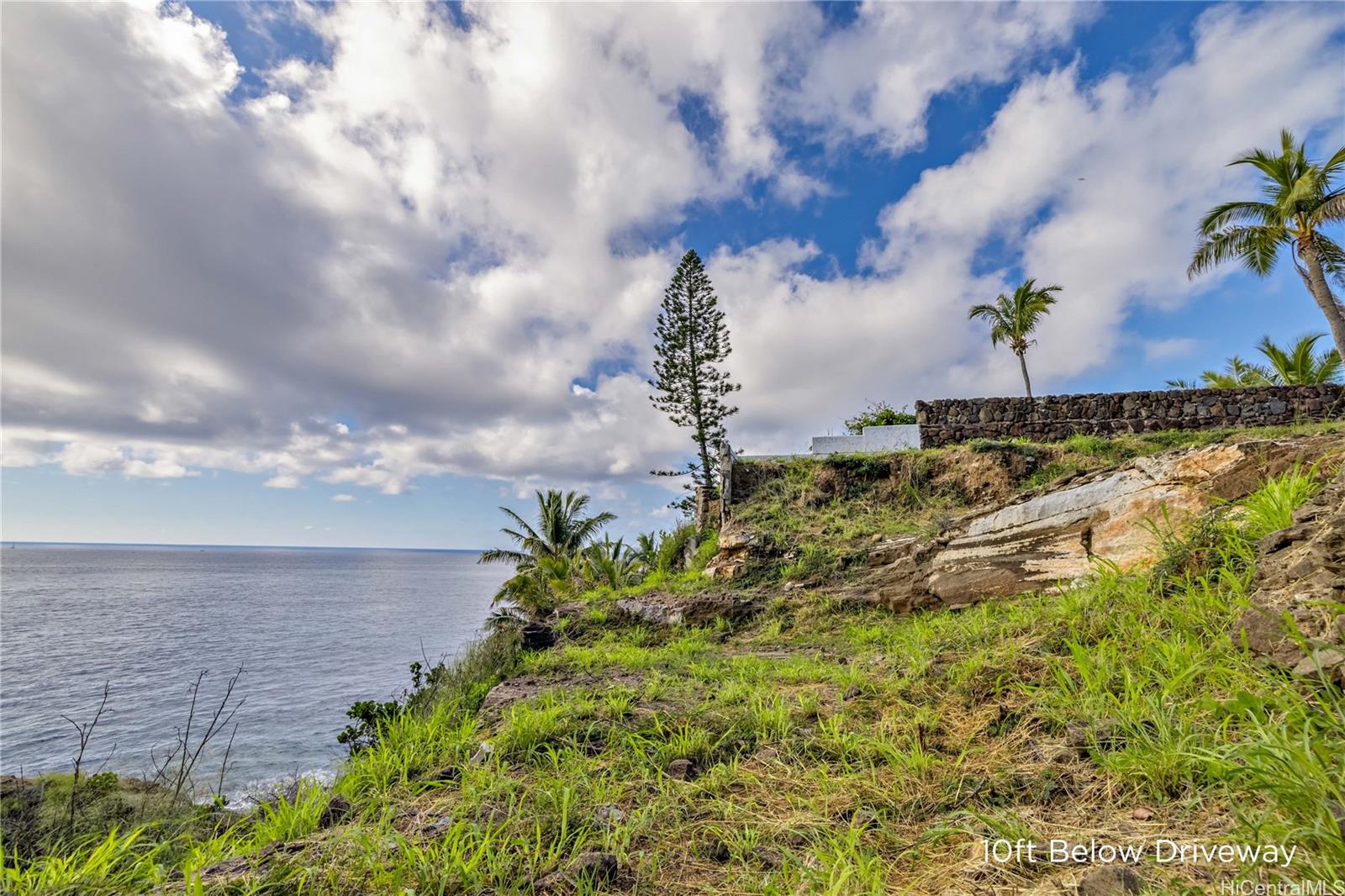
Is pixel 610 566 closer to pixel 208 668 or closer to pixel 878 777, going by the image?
pixel 878 777

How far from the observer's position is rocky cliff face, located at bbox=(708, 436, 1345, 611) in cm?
497

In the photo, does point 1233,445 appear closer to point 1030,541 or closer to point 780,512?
point 1030,541

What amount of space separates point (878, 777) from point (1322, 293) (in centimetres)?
1976

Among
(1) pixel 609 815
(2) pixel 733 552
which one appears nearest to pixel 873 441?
(2) pixel 733 552

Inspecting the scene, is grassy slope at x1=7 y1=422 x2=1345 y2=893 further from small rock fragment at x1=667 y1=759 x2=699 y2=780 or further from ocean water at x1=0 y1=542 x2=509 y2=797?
ocean water at x1=0 y1=542 x2=509 y2=797

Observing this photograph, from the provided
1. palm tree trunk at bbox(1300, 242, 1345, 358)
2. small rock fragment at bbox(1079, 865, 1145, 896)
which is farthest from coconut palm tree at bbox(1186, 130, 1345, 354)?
small rock fragment at bbox(1079, 865, 1145, 896)

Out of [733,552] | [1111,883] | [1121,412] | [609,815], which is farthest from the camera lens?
[1121,412]

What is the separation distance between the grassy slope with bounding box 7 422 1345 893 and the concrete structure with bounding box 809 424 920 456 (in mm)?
10605

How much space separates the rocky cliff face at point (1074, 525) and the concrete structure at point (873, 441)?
692 centimetres

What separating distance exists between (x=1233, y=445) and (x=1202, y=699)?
4653mm

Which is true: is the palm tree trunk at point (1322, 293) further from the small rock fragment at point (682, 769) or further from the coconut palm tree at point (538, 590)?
the coconut palm tree at point (538, 590)

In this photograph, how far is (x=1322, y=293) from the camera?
1359cm

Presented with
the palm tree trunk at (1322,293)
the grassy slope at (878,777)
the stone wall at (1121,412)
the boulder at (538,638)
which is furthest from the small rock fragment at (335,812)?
the palm tree trunk at (1322,293)

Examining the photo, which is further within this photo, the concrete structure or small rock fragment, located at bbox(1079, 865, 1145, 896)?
the concrete structure
